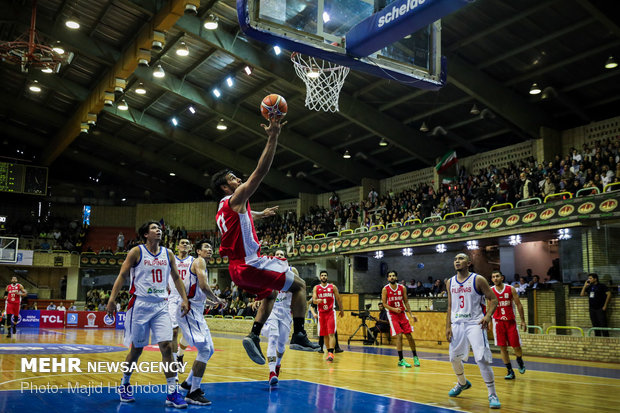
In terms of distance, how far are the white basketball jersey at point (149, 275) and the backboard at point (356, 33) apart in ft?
12.7

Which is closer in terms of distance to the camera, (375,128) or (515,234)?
(515,234)

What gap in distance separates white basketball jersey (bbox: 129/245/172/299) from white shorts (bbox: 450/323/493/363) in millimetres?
3949

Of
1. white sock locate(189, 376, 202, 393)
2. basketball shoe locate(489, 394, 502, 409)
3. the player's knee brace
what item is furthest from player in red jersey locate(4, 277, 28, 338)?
basketball shoe locate(489, 394, 502, 409)

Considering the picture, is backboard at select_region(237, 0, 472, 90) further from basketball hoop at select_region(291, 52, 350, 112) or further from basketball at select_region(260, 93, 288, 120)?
basketball at select_region(260, 93, 288, 120)

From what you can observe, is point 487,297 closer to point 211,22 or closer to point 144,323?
point 144,323

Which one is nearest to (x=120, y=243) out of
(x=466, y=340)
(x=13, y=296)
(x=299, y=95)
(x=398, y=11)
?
(x=13, y=296)

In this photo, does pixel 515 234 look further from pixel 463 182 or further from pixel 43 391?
pixel 43 391

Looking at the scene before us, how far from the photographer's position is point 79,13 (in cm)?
2242

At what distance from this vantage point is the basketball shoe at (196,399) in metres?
6.50

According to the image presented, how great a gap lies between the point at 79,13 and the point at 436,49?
17.6 meters

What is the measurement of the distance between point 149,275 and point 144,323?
56cm

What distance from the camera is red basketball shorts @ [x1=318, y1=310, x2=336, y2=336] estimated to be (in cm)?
1382

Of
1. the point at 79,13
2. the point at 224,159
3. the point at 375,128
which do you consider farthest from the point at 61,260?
the point at 375,128

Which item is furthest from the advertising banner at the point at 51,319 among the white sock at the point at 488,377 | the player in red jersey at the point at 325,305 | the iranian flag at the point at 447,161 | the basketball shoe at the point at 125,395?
the white sock at the point at 488,377
